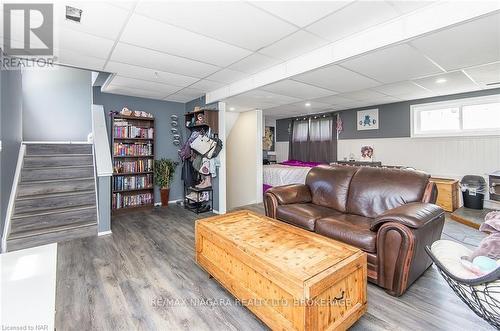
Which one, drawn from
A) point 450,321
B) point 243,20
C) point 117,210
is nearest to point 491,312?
point 450,321

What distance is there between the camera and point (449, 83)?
12.0 ft

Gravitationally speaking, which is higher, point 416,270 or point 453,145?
point 453,145

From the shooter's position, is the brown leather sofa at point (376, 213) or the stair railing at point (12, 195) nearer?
the brown leather sofa at point (376, 213)

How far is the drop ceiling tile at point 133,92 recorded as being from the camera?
4.16 meters

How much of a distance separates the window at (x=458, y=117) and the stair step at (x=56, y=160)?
669 cm

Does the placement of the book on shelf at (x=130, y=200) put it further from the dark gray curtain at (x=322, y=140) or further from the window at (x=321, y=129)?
the window at (x=321, y=129)

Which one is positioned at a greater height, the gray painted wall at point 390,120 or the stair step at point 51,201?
the gray painted wall at point 390,120

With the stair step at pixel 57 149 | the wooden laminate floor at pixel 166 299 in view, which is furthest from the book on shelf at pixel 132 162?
the wooden laminate floor at pixel 166 299

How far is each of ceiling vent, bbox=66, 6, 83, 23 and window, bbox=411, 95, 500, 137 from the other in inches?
229

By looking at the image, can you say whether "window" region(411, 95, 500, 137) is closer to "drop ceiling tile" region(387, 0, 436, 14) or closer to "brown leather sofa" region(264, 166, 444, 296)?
"brown leather sofa" region(264, 166, 444, 296)

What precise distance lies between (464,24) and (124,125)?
500cm

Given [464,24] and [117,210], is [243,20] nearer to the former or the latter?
[464,24]

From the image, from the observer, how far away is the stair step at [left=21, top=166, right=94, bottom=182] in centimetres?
359

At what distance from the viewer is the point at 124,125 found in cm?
459
